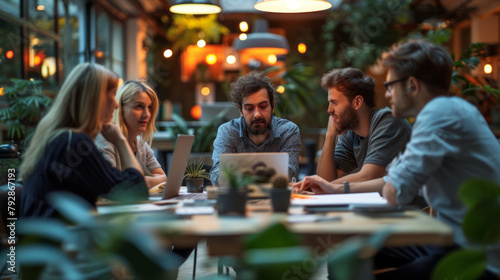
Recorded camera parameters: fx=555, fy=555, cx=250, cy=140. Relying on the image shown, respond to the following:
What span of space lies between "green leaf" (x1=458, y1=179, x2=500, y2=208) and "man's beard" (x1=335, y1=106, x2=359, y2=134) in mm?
1973

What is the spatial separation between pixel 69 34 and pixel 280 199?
24.2ft

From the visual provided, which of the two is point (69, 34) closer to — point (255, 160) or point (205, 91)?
point (205, 91)

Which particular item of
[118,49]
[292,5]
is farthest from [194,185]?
[118,49]

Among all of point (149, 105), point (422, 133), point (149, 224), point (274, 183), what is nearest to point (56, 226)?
point (149, 224)

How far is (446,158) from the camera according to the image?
179cm

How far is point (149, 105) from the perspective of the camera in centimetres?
303

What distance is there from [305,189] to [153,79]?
9506mm

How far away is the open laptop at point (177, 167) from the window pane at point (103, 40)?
7193 millimetres

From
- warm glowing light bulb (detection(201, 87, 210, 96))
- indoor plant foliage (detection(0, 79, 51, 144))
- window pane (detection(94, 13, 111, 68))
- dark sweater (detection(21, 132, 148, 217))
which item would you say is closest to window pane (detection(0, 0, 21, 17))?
indoor plant foliage (detection(0, 79, 51, 144))

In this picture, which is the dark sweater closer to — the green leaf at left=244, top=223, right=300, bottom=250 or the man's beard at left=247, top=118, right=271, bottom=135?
the green leaf at left=244, top=223, right=300, bottom=250

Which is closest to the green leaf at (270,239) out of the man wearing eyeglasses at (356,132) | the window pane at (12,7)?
the man wearing eyeglasses at (356,132)

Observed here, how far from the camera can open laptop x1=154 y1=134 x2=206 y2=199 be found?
218 cm

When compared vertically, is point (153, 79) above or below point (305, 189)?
above

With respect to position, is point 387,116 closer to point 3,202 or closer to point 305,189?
point 305,189
